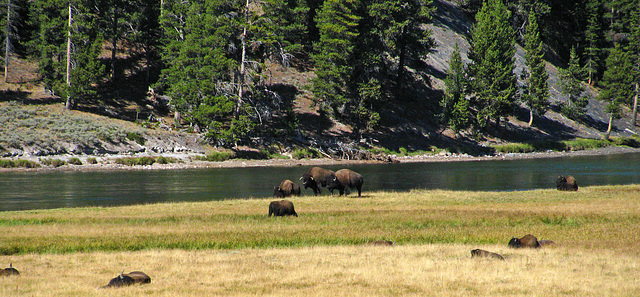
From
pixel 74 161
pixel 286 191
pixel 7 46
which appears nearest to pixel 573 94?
pixel 286 191

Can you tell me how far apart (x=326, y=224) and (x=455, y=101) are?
6399 cm

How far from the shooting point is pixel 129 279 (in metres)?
14.0

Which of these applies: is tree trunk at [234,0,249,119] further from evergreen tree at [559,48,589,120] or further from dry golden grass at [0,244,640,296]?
evergreen tree at [559,48,589,120]

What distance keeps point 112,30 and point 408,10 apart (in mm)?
42703

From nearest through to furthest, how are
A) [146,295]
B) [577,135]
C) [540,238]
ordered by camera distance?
1. [146,295]
2. [540,238]
3. [577,135]

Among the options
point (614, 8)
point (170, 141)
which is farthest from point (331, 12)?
point (614, 8)

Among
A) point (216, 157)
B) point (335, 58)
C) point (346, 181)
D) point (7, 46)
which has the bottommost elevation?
point (216, 157)

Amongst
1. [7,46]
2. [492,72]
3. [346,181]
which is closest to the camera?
[346,181]

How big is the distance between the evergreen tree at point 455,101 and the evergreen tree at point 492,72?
13.1ft

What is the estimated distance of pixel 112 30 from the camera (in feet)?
251

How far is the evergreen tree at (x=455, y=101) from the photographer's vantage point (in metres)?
81.4

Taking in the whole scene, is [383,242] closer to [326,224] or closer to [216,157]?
[326,224]

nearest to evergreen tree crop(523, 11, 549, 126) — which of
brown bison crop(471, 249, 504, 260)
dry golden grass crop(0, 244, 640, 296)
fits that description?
brown bison crop(471, 249, 504, 260)

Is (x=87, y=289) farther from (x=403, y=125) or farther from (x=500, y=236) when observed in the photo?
(x=403, y=125)
